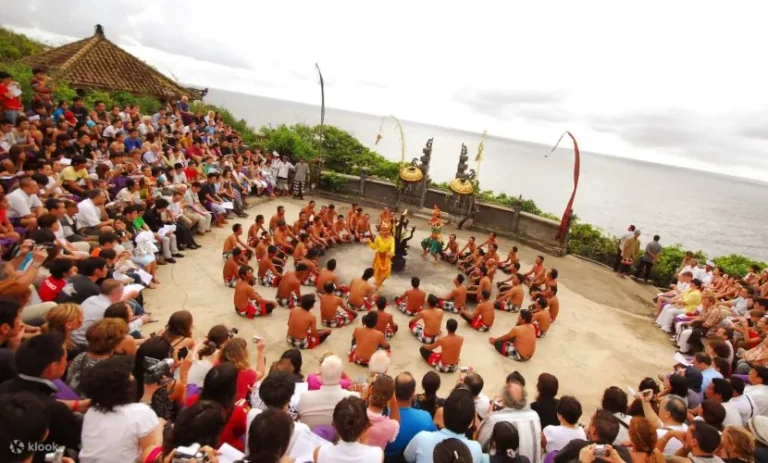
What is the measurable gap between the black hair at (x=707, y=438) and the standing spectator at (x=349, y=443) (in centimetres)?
310

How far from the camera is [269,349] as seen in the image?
732 cm

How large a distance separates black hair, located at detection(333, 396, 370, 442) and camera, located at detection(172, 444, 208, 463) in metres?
0.98

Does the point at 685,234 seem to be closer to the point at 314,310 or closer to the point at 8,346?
the point at 314,310

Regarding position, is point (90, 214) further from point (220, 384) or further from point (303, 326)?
point (220, 384)

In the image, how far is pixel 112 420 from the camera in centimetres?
313

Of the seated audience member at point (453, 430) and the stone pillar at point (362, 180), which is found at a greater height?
the stone pillar at point (362, 180)

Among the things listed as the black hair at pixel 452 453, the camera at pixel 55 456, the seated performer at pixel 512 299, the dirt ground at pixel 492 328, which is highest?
the black hair at pixel 452 453

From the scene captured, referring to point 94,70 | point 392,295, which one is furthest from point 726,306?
point 94,70

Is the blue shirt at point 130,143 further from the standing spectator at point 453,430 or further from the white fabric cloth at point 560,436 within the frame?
the white fabric cloth at point 560,436

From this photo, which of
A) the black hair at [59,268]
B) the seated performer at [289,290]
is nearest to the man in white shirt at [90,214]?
the black hair at [59,268]

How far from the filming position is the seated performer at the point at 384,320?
745 cm

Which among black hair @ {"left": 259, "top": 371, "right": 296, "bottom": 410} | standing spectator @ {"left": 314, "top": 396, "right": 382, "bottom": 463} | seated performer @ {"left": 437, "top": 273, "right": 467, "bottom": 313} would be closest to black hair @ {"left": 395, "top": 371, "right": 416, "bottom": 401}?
standing spectator @ {"left": 314, "top": 396, "right": 382, "bottom": 463}

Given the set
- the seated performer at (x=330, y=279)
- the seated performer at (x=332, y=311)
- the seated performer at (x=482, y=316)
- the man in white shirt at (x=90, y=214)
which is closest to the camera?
the seated performer at (x=332, y=311)

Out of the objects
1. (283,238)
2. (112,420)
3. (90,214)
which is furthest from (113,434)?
(283,238)
